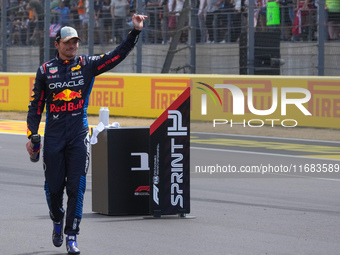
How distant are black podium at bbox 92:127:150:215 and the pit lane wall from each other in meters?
10.7

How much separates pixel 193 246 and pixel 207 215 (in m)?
1.67


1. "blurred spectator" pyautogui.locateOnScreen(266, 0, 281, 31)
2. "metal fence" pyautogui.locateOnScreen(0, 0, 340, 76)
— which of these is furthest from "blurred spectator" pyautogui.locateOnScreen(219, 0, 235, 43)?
"blurred spectator" pyautogui.locateOnScreen(266, 0, 281, 31)

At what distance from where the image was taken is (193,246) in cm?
685

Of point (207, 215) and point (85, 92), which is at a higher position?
point (85, 92)

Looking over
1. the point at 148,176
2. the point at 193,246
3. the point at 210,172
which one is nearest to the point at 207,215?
the point at 148,176

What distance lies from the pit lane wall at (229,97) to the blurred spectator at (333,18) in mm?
1070

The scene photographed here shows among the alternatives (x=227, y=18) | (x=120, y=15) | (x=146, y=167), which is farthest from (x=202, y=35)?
(x=146, y=167)

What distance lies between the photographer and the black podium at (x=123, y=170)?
26.9 feet

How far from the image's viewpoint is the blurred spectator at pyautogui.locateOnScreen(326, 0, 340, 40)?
1842cm

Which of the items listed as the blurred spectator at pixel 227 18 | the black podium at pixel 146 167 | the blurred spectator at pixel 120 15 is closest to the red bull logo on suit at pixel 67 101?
the black podium at pixel 146 167

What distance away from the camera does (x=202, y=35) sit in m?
20.9

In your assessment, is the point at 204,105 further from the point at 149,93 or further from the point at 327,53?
the point at 327,53

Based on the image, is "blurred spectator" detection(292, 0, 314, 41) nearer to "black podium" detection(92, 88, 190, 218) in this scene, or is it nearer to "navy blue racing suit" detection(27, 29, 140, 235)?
"black podium" detection(92, 88, 190, 218)

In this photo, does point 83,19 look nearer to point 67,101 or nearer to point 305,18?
point 305,18
